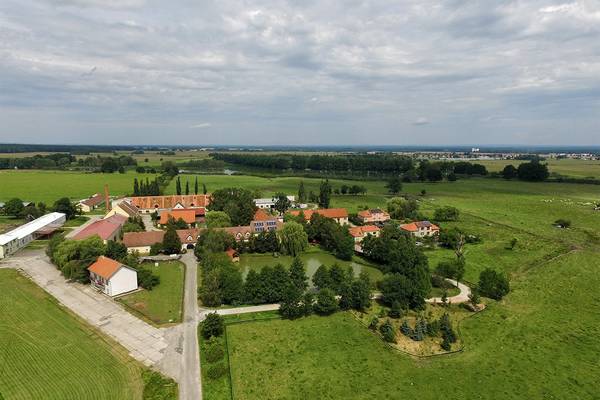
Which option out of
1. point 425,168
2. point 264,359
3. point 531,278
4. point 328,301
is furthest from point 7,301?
point 425,168

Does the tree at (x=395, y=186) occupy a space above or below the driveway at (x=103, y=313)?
above

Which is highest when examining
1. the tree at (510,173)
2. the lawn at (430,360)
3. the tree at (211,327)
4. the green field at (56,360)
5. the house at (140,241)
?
the tree at (510,173)

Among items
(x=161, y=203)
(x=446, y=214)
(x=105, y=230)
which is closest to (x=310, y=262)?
(x=105, y=230)

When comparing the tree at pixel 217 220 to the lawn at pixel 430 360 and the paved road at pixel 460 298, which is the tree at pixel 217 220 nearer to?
the lawn at pixel 430 360

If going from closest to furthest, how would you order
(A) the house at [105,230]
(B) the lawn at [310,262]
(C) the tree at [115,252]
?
(C) the tree at [115,252] < (B) the lawn at [310,262] < (A) the house at [105,230]

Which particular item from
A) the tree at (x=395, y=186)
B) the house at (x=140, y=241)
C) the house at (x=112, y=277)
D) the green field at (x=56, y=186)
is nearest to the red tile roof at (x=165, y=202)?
the green field at (x=56, y=186)
